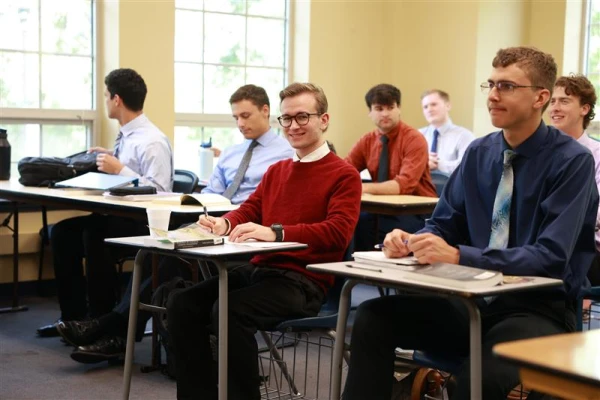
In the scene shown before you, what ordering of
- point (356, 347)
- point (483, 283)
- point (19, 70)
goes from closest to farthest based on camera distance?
point (483, 283) < point (356, 347) < point (19, 70)

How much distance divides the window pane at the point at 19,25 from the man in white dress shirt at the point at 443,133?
2772 mm

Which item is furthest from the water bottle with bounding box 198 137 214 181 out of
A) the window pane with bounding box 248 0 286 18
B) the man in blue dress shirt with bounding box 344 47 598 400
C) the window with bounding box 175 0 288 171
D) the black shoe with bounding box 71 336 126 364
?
the man in blue dress shirt with bounding box 344 47 598 400

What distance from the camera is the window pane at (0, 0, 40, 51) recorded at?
5.58 metres

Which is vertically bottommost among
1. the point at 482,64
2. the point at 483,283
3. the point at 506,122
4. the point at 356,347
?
the point at 356,347

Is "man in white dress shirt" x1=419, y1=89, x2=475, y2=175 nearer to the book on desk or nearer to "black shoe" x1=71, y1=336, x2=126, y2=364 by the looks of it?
"black shoe" x1=71, y1=336, x2=126, y2=364

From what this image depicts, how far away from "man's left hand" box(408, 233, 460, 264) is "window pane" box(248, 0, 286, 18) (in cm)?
462

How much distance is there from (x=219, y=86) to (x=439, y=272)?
182 inches

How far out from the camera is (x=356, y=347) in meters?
2.43

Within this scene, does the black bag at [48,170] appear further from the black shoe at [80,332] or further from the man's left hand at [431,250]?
the man's left hand at [431,250]

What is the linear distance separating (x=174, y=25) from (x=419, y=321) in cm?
412

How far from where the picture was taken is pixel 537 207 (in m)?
2.46

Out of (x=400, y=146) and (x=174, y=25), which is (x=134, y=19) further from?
(x=400, y=146)

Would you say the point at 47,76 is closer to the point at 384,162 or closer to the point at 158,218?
the point at 384,162

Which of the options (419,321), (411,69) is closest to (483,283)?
(419,321)
